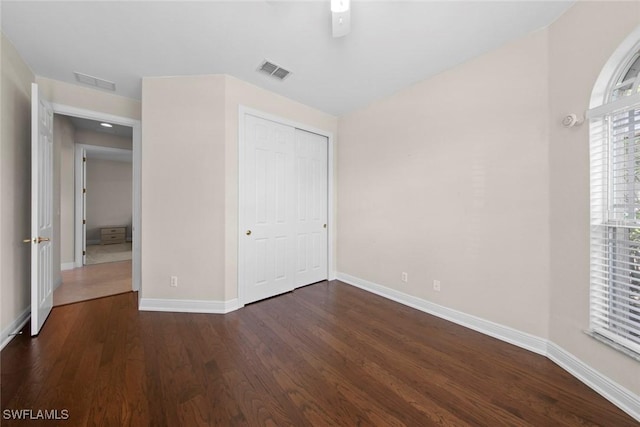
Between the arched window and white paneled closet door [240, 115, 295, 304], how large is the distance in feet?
9.59

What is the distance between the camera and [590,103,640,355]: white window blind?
149cm

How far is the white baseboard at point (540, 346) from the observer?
1.44 metres

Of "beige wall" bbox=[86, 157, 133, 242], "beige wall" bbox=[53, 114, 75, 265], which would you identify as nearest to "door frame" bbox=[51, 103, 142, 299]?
"beige wall" bbox=[53, 114, 75, 265]

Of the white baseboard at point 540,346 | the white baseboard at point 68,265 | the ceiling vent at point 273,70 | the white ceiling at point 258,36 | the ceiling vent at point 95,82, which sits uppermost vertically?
the ceiling vent at point 273,70

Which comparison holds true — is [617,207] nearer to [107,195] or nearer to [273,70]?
[273,70]

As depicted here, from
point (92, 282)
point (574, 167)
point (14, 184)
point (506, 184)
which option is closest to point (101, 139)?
point (92, 282)

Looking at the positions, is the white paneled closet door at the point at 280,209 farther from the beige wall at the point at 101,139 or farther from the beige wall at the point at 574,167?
the beige wall at the point at 101,139

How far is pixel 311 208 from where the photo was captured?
3725 mm

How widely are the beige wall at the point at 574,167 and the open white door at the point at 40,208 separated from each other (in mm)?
4335

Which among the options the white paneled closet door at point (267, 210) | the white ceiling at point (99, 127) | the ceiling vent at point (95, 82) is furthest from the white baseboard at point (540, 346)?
the white ceiling at point (99, 127)

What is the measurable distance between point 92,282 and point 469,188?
5357 mm

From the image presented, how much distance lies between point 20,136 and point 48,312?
6.01 feet

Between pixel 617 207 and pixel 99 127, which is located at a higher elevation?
pixel 99 127

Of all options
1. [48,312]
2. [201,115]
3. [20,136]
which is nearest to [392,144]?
[201,115]
